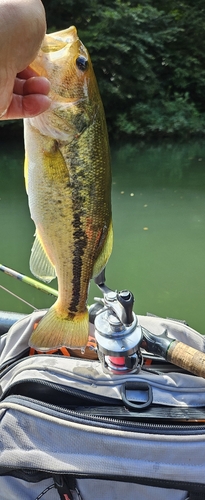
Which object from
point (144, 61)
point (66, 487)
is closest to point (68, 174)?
point (66, 487)

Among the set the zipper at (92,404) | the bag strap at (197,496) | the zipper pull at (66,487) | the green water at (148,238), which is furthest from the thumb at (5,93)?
the green water at (148,238)

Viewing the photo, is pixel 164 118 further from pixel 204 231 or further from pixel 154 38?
pixel 204 231

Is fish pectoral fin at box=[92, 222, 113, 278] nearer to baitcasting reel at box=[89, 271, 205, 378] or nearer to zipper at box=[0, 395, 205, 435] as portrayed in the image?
baitcasting reel at box=[89, 271, 205, 378]

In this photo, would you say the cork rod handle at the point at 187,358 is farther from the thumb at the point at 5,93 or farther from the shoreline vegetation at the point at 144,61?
the shoreline vegetation at the point at 144,61

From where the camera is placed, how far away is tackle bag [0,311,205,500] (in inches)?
37.6

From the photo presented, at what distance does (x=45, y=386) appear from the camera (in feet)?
3.59

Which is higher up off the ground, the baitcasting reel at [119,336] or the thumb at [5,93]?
the thumb at [5,93]

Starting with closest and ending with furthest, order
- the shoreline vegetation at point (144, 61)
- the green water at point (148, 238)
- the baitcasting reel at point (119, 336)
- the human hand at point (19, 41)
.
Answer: the human hand at point (19, 41) < the baitcasting reel at point (119, 336) < the green water at point (148, 238) < the shoreline vegetation at point (144, 61)

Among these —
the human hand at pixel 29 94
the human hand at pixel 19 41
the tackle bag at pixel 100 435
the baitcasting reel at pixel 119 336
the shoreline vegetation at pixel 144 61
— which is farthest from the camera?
the shoreline vegetation at pixel 144 61

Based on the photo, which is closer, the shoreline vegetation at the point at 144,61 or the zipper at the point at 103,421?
the zipper at the point at 103,421

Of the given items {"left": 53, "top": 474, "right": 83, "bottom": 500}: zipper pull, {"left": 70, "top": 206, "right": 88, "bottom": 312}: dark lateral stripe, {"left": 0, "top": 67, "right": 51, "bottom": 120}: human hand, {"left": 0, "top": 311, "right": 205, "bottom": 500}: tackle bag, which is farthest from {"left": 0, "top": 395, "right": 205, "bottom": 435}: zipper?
{"left": 0, "top": 67, "right": 51, "bottom": 120}: human hand

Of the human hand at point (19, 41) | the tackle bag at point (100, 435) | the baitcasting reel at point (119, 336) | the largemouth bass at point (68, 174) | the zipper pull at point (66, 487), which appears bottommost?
the zipper pull at point (66, 487)

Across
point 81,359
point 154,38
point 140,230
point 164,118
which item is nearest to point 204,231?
point 140,230

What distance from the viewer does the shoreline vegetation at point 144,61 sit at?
994 cm
